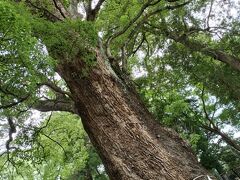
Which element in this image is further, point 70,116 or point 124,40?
point 70,116

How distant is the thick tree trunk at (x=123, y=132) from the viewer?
18.0 ft

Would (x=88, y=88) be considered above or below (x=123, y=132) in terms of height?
above

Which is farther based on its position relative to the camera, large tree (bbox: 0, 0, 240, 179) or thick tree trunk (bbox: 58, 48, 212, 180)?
thick tree trunk (bbox: 58, 48, 212, 180)

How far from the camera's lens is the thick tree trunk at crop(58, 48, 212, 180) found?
5484mm

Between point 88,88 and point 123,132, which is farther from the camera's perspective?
point 88,88

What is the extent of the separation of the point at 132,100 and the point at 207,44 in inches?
205

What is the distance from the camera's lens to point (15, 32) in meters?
3.72

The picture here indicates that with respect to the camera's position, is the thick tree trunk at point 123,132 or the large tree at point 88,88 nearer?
the large tree at point 88,88

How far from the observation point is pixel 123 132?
580cm

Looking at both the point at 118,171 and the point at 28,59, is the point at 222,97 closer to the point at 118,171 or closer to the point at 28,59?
the point at 118,171

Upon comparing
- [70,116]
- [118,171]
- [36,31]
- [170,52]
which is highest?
[70,116]

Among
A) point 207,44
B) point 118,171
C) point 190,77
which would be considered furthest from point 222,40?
point 118,171

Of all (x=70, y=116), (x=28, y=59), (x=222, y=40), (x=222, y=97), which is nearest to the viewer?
(x=28, y=59)

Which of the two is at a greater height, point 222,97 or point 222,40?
point 222,40
